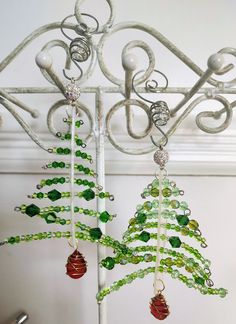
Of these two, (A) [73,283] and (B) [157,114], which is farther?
(A) [73,283]

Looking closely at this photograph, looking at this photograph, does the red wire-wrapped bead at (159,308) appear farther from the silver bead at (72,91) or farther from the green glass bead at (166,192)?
the silver bead at (72,91)

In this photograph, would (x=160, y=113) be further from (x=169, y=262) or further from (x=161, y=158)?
(x=169, y=262)

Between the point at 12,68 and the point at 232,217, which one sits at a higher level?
the point at 12,68

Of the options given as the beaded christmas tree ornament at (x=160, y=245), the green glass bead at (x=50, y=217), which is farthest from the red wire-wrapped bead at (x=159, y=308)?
the green glass bead at (x=50, y=217)

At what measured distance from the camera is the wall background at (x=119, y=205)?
513 mm

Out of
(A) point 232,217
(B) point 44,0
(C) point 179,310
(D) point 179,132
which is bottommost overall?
(C) point 179,310

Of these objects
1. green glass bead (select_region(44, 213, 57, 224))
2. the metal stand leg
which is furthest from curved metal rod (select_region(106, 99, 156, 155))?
green glass bead (select_region(44, 213, 57, 224))

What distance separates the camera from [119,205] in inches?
20.5

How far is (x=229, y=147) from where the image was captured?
517 millimetres

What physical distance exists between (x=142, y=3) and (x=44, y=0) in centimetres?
15

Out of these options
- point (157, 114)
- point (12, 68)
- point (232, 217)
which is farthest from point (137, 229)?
point (12, 68)

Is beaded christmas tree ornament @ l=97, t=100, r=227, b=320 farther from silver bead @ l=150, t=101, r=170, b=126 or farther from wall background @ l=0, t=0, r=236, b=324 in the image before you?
wall background @ l=0, t=0, r=236, b=324

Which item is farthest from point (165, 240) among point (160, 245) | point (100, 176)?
point (100, 176)

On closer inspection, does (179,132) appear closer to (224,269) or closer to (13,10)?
(224,269)
